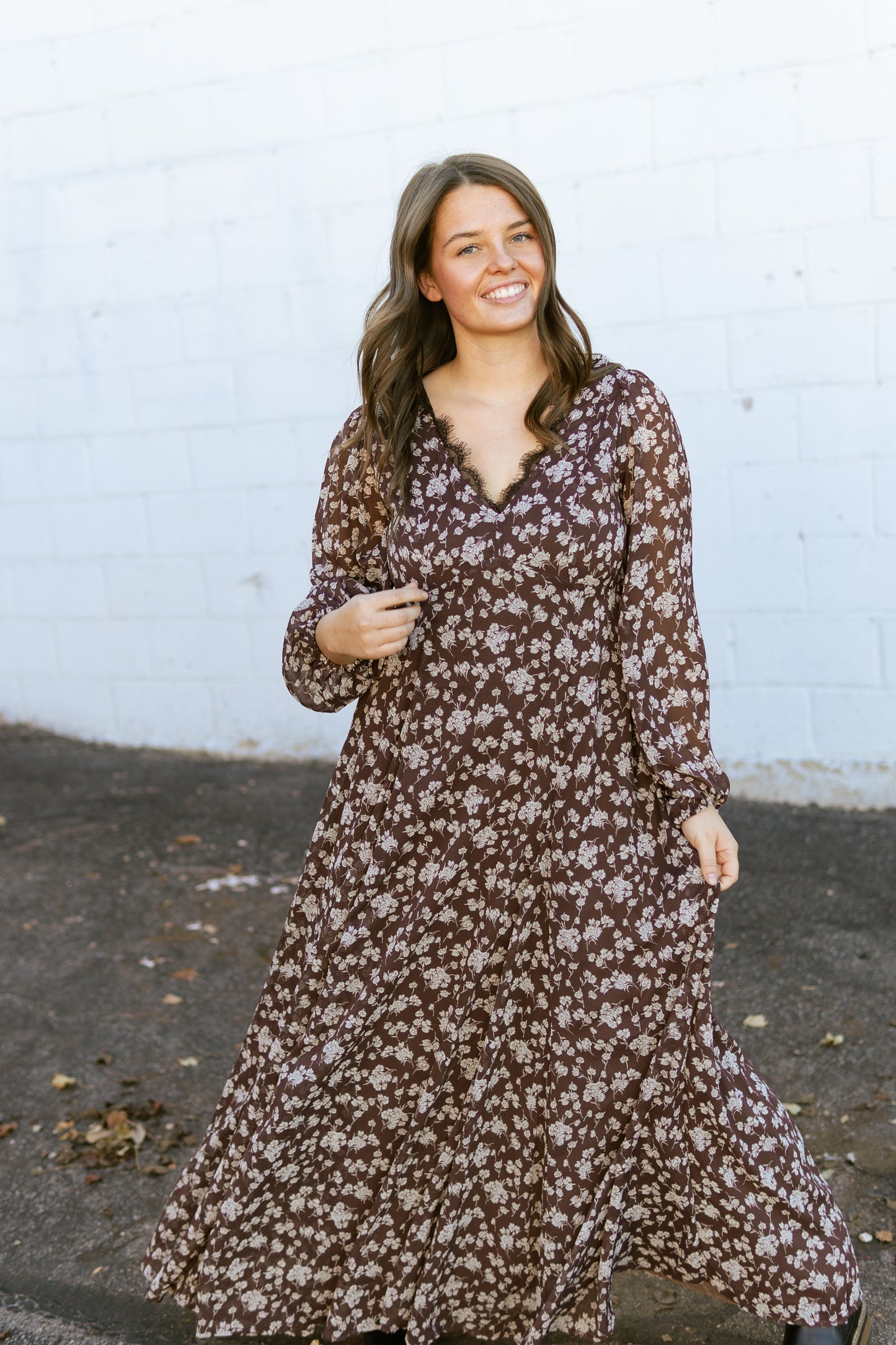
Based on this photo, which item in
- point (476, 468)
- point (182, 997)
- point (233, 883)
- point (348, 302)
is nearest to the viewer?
point (476, 468)

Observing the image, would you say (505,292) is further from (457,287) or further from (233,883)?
(233,883)

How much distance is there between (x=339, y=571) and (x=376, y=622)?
1.05 ft

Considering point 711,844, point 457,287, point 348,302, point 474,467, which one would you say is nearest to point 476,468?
point 474,467

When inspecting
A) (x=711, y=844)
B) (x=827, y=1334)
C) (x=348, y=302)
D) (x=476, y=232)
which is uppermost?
(x=348, y=302)

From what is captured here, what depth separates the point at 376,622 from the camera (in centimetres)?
199

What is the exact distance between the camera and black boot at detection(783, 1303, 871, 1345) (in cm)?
199

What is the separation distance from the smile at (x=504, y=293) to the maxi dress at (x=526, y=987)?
186 millimetres

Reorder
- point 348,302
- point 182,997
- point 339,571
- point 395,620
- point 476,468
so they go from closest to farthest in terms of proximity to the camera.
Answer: point 395,620 → point 476,468 → point 339,571 → point 182,997 → point 348,302

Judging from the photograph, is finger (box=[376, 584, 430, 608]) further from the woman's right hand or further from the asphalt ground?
the asphalt ground

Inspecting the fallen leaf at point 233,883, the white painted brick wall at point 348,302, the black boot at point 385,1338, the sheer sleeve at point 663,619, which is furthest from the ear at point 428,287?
the fallen leaf at point 233,883

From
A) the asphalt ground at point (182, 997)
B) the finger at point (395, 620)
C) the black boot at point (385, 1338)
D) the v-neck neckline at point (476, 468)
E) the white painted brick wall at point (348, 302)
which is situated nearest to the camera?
the finger at point (395, 620)

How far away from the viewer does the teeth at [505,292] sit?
2156 millimetres

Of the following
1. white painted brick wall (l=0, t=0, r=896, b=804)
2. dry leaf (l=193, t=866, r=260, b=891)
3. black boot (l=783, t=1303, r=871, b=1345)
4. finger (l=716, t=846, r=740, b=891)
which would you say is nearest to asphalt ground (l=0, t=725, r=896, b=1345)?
dry leaf (l=193, t=866, r=260, b=891)

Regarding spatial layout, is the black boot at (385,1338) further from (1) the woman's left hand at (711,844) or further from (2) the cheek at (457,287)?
(2) the cheek at (457,287)
